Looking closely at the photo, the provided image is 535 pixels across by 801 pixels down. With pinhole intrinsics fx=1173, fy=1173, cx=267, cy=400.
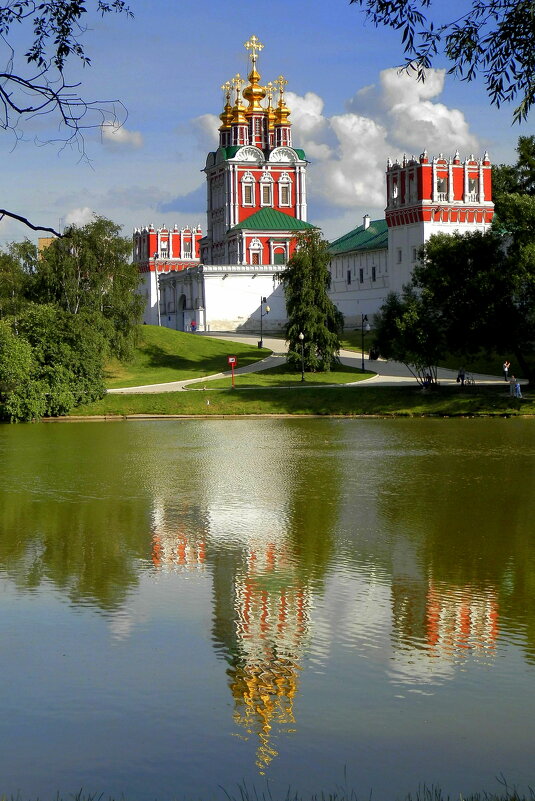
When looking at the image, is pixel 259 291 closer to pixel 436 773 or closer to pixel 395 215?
pixel 395 215

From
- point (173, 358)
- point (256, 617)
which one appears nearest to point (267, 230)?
point (173, 358)

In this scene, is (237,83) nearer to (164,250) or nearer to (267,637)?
(164,250)

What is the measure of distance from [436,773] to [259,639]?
13.8 feet

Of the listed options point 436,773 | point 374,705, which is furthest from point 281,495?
point 436,773

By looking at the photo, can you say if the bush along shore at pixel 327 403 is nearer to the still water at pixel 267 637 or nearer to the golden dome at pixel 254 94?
the still water at pixel 267 637

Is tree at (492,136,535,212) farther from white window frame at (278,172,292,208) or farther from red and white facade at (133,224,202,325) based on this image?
red and white facade at (133,224,202,325)

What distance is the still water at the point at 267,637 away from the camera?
9.55 m

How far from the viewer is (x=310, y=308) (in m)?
63.5

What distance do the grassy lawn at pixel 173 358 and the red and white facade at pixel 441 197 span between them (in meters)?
14.2

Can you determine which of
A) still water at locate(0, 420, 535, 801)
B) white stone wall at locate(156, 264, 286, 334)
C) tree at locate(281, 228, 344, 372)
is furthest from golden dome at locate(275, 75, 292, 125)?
still water at locate(0, 420, 535, 801)

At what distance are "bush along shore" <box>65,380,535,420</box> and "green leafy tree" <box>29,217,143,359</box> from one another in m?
7.15

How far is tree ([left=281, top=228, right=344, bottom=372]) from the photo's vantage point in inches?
2504

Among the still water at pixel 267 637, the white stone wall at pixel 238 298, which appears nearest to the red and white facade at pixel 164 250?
the white stone wall at pixel 238 298

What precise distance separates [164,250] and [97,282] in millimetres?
61350
